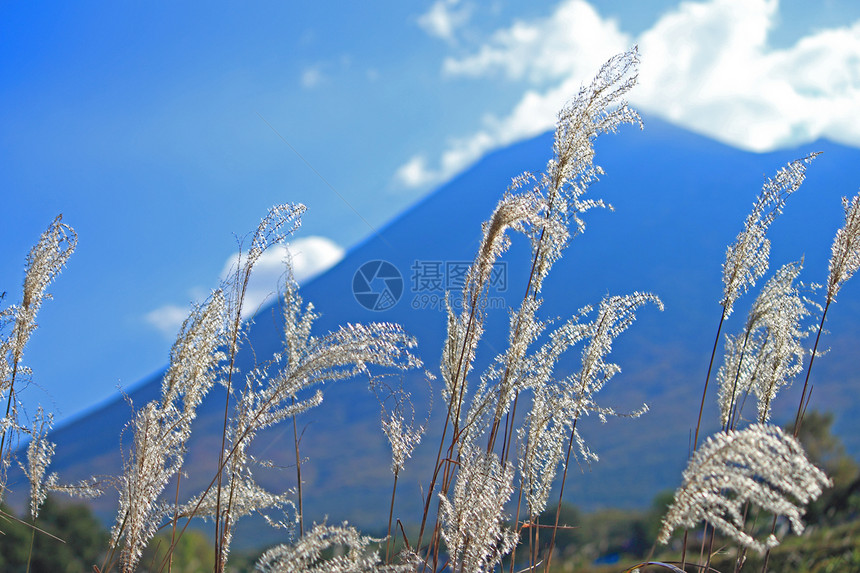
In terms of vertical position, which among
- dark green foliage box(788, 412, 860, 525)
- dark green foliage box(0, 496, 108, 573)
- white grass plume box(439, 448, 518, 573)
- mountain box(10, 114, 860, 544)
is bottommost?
dark green foliage box(0, 496, 108, 573)

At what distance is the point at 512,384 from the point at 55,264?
1962 millimetres

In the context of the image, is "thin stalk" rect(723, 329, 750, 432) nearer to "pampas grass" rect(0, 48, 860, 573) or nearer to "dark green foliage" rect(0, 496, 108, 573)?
"pampas grass" rect(0, 48, 860, 573)

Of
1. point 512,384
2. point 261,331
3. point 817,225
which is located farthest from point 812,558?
point 261,331

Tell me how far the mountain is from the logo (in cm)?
10

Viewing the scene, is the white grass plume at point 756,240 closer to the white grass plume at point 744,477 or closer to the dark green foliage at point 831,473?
the white grass plume at point 744,477

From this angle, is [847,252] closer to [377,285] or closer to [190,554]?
[190,554]

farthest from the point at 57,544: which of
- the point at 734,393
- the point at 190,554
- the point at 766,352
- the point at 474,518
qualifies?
the point at 766,352

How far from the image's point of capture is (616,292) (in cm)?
2462

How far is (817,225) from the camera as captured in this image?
953 inches

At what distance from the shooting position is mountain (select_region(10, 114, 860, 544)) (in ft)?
58.0

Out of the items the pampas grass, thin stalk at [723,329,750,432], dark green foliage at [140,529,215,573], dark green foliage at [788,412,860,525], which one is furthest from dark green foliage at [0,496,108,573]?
dark green foliage at [788,412,860,525]

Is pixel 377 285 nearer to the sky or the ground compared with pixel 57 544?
nearer to the sky

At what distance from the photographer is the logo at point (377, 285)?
2341 centimetres

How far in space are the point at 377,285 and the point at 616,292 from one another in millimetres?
10482
